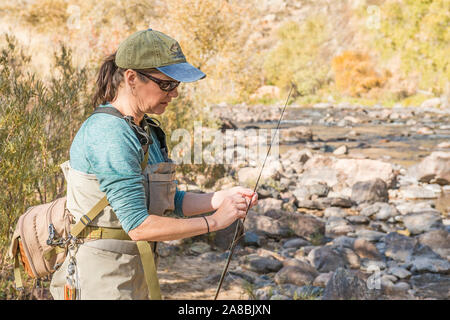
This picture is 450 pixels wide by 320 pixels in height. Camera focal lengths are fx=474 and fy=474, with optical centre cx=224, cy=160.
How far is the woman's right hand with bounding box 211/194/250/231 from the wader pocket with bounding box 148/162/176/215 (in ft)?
0.71

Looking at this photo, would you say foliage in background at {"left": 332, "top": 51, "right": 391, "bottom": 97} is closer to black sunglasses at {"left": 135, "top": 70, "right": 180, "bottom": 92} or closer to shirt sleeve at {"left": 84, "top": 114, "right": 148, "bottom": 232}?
black sunglasses at {"left": 135, "top": 70, "right": 180, "bottom": 92}

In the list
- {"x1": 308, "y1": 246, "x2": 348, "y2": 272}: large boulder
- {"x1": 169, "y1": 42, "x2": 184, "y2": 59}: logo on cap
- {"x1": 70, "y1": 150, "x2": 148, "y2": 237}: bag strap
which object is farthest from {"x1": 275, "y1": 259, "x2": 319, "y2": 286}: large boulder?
{"x1": 169, "y1": 42, "x2": 184, "y2": 59}: logo on cap

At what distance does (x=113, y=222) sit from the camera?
5.71 feet

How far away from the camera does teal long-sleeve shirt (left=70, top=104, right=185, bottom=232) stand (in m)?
1.58

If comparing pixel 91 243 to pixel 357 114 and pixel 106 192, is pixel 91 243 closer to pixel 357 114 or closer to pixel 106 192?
pixel 106 192

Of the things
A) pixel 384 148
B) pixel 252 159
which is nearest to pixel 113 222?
pixel 252 159

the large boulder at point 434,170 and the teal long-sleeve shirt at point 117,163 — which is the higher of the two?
the teal long-sleeve shirt at point 117,163

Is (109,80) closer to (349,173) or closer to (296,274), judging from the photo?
(296,274)

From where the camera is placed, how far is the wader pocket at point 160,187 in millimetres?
1837

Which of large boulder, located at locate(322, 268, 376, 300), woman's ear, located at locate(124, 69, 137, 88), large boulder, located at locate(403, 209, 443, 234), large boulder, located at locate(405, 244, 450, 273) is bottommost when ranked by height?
large boulder, located at locate(403, 209, 443, 234)

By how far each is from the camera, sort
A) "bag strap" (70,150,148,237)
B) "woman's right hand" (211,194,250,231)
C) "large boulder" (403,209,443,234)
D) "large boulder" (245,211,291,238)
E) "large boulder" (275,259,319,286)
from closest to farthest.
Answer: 1. "bag strap" (70,150,148,237)
2. "woman's right hand" (211,194,250,231)
3. "large boulder" (275,259,319,286)
4. "large boulder" (245,211,291,238)
5. "large boulder" (403,209,443,234)

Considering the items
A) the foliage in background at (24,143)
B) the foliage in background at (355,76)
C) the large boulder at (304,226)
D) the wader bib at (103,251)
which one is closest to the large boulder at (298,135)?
the large boulder at (304,226)

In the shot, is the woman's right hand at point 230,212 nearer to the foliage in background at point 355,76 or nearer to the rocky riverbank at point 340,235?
the rocky riverbank at point 340,235
